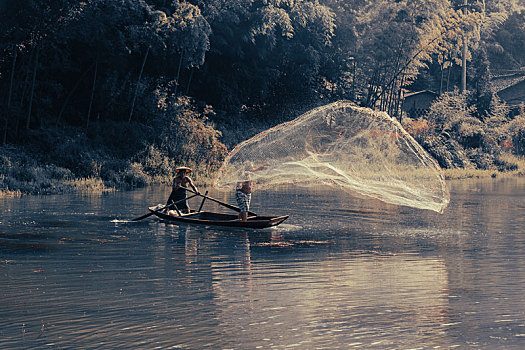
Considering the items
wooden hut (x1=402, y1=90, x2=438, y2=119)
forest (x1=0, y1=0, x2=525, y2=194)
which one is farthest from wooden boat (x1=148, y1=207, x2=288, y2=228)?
wooden hut (x1=402, y1=90, x2=438, y2=119)

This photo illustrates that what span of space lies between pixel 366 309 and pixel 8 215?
493 inches

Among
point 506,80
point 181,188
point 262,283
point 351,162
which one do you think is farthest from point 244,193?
point 506,80

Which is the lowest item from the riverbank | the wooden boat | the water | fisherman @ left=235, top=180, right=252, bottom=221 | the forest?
the water

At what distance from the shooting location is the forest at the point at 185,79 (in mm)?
30828

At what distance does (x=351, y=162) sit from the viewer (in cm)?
1844

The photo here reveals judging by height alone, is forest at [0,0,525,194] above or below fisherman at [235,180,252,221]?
above

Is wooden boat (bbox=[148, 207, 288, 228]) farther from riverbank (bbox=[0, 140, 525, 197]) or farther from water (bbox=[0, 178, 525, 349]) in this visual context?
riverbank (bbox=[0, 140, 525, 197])

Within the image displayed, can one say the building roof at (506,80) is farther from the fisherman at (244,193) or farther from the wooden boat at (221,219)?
the fisherman at (244,193)

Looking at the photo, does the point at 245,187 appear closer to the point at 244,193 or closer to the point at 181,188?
the point at 244,193

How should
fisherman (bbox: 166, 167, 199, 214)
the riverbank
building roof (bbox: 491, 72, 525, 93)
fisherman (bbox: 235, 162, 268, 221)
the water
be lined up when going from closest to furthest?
the water
fisherman (bbox: 235, 162, 268, 221)
fisherman (bbox: 166, 167, 199, 214)
the riverbank
building roof (bbox: 491, 72, 525, 93)

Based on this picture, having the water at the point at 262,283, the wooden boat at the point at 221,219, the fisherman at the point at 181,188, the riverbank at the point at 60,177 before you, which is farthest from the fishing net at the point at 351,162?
the riverbank at the point at 60,177

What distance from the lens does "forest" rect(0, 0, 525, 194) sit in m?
30.8

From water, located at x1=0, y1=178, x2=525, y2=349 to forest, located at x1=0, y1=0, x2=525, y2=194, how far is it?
11.3 metres

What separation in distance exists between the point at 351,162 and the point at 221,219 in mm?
3336
